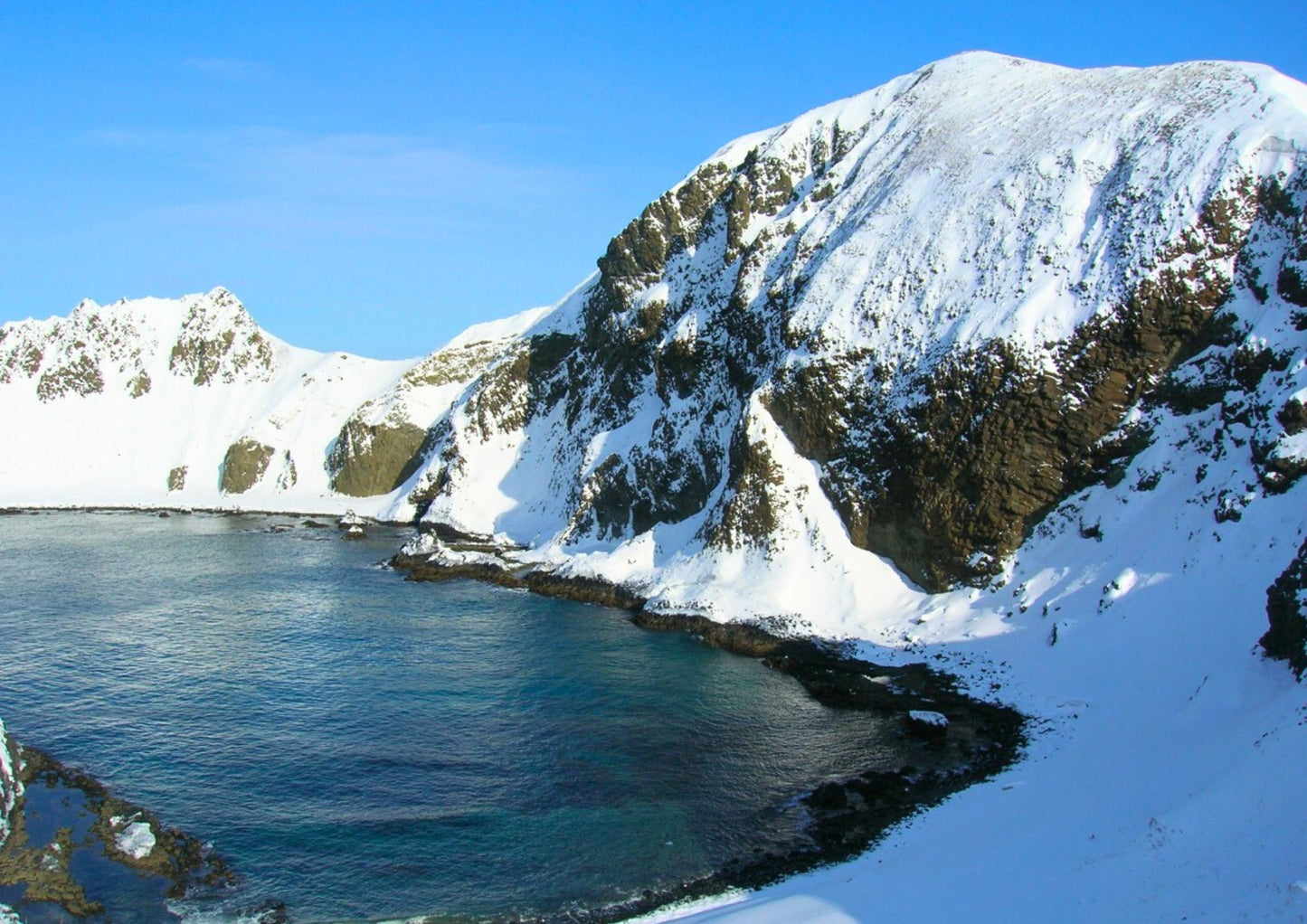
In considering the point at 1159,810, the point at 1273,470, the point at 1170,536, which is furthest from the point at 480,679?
the point at 1273,470

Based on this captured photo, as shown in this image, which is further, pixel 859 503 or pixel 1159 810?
pixel 859 503

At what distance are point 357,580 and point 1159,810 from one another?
58.8 m

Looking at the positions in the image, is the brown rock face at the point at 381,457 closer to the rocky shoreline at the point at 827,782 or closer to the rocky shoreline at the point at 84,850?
the rocky shoreline at the point at 827,782

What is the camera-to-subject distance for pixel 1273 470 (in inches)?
1732

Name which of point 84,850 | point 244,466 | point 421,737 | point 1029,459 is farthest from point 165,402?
point 1029,459

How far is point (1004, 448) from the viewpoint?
5422cm

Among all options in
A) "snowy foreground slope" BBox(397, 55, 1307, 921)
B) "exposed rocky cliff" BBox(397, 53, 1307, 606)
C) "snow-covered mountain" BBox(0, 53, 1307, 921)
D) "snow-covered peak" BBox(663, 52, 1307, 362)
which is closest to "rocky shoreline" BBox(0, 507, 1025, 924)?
"snowy foreground slope" BBox(397, 55, 1307, 921)

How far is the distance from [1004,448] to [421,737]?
113 feet

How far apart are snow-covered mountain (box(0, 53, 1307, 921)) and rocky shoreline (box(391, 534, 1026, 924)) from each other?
1342mm

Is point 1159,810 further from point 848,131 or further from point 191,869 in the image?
point 848,131

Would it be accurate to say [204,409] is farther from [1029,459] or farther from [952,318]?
[1029,459]

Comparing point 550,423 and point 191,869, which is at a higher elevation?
point 550,423

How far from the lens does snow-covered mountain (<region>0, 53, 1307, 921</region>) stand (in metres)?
28.3

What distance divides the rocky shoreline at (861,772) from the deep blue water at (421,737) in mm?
819
